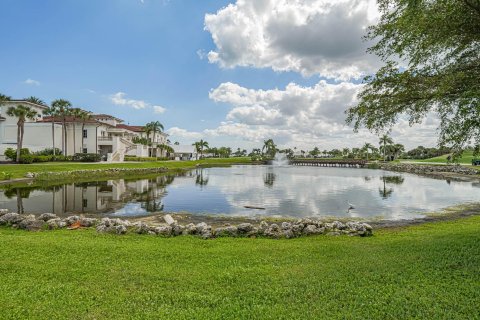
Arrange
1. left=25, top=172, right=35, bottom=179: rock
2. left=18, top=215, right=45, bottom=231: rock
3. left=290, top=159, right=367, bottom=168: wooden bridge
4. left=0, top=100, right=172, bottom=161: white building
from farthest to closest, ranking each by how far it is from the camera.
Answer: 1. left=290, top=159, right=367, bottom=168: wooden bridge
2. left=0, top=100, right=172, bottom=161: white building
3. left=25, top=172, right=35, bottom=179: rock
4. left=18, top=215, right=45, bottom=231: rock

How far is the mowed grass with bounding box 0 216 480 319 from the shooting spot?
5.68 meters

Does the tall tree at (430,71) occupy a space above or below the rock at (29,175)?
above

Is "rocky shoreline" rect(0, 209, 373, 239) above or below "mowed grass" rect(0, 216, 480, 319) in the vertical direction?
below

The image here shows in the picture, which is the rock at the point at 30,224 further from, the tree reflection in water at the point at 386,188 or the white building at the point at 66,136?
the white building at the point at 66,136

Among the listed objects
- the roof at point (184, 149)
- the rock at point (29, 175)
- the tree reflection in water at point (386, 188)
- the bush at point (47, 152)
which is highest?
the roof at point (184, 149)

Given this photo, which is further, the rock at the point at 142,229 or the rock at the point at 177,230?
the rock at the point at 142,229

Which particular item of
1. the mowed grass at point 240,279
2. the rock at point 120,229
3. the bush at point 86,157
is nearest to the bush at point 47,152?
the bush at point 86,157

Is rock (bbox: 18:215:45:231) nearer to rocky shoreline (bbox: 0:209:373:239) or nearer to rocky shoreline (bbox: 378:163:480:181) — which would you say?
rocky shoreline (bbox: 0:209:373:239)

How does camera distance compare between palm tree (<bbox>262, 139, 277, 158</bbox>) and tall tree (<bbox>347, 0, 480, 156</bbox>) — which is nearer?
tall tree (<bbox>347, 0, 480, 156</bbox>)

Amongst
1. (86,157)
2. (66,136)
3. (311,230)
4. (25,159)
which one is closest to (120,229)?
(311,230)

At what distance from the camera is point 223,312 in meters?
5.64

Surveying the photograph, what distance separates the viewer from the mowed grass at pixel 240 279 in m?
5.68

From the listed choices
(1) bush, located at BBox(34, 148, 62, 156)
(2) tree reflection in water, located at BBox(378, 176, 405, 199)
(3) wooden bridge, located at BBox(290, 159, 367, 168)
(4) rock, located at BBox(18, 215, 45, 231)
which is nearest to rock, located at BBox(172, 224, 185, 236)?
(4) rock, located at BBox(18, 215, 45, 231)

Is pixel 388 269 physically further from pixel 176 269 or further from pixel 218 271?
pixel 176 269
